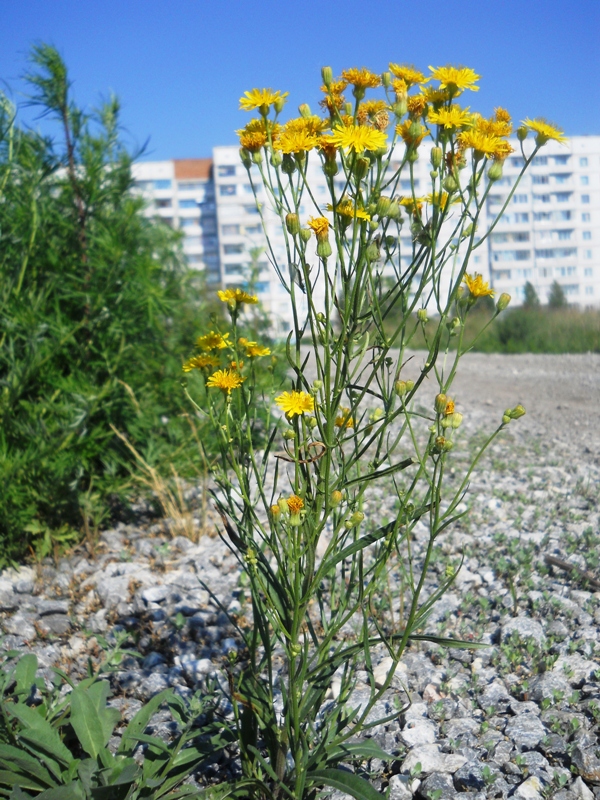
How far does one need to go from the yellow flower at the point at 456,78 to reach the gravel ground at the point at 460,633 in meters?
0.97

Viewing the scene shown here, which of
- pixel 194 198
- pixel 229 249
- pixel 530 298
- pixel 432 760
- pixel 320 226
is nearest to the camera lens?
pixel 320 226

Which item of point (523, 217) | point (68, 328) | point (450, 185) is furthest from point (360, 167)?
point (523, 217)

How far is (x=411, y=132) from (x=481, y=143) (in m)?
0.11

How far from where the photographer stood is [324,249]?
105 cm

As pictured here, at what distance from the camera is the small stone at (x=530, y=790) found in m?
1.25

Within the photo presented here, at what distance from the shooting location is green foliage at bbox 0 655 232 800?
1116mm

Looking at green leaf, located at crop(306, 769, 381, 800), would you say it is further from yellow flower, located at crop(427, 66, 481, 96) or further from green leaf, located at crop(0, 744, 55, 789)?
yellow flower, located at crop(427, 66, 481, 96)

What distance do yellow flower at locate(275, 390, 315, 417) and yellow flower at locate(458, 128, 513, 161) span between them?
46 centimetres

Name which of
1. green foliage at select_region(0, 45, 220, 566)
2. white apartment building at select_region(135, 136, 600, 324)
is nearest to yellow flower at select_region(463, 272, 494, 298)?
green foliage at select_region(0, 45, 220, 566)

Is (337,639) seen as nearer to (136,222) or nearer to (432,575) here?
(432,575)

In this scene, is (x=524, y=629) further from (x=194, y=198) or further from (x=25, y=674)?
(x=194, y=198)

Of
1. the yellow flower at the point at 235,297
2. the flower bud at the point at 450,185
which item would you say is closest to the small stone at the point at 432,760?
the yellow flower at the point at 235,297

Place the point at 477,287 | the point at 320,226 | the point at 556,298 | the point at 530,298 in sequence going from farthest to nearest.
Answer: the point at 556,298
the point at 530,298
the point at 477,287
the point at 320,226

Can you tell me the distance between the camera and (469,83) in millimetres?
1042
